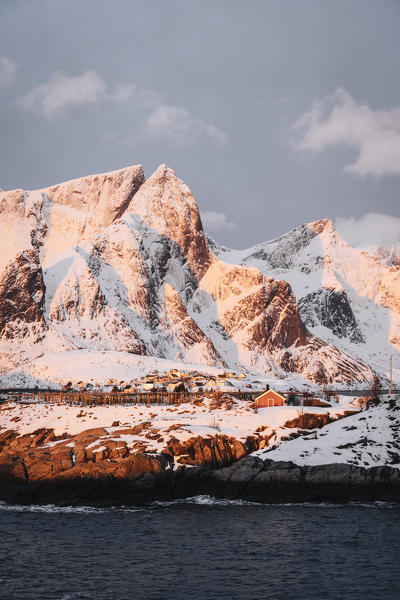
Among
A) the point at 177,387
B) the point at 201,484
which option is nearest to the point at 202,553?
the point at 201,484

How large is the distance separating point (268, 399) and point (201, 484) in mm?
35435

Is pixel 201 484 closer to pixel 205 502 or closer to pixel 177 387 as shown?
pixel 205 502

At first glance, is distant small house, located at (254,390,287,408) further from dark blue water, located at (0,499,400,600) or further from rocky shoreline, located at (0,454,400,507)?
dark blue water, located at (0,499,400,600)

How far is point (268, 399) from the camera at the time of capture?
99875mm

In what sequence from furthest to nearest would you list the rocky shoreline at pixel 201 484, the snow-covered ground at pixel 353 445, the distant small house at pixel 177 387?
the distant small house at pixel 177 387 → the snow-covered ground at pixel 353 445 → the rocky shoreline at pixel 201 484

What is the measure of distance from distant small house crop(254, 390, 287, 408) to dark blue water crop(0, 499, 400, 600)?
129ft

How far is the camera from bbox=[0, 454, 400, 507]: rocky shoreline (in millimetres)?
62875

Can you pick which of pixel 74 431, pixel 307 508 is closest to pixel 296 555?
pixel 307 508

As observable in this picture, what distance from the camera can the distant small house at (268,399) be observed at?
99.5 metres

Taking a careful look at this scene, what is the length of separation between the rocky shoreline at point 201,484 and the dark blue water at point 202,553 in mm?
3158

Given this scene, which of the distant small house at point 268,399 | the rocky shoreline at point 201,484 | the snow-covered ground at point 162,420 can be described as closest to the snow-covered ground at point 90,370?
the distant small house at point 268,399

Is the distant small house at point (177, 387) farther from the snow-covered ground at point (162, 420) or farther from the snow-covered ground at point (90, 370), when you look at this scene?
the snow-covered ground at point (162, 420)

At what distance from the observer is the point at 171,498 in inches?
2520

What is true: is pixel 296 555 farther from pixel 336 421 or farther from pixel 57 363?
pixel 57 363
